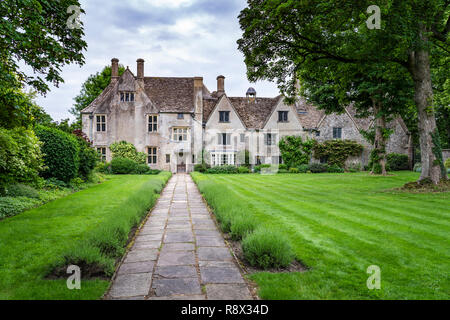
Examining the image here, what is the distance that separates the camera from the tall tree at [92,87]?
4488 cm

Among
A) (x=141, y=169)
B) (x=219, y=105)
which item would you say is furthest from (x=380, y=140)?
(x=141, y=169)

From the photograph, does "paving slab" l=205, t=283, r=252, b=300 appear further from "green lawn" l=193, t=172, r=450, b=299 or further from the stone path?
"green lawn" l=193, t=172, r=450, b=299

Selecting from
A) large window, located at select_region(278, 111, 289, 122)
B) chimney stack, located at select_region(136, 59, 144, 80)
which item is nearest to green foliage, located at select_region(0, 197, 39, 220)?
chimney stack, located at select_region(136, 59, 144, 80)

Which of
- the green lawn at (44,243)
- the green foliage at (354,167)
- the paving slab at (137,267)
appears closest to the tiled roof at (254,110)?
the green foliage at (354,167)

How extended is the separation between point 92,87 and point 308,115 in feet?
109

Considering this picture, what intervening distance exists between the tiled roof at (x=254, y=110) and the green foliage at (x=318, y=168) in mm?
7728

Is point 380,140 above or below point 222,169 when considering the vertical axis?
above

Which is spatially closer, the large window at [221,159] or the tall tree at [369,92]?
the tall tree at [369,92]

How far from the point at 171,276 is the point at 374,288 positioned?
2584 millimetres

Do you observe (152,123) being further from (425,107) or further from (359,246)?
(359,246)

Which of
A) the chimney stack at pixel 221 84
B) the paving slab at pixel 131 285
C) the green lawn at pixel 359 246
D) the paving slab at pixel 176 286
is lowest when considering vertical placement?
the green lawn at pixel 359 246

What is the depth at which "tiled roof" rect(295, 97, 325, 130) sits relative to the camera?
36.1 metres

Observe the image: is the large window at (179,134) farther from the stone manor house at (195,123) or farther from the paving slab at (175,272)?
the paving slab at (175,272)

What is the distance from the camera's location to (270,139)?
35000 mm
